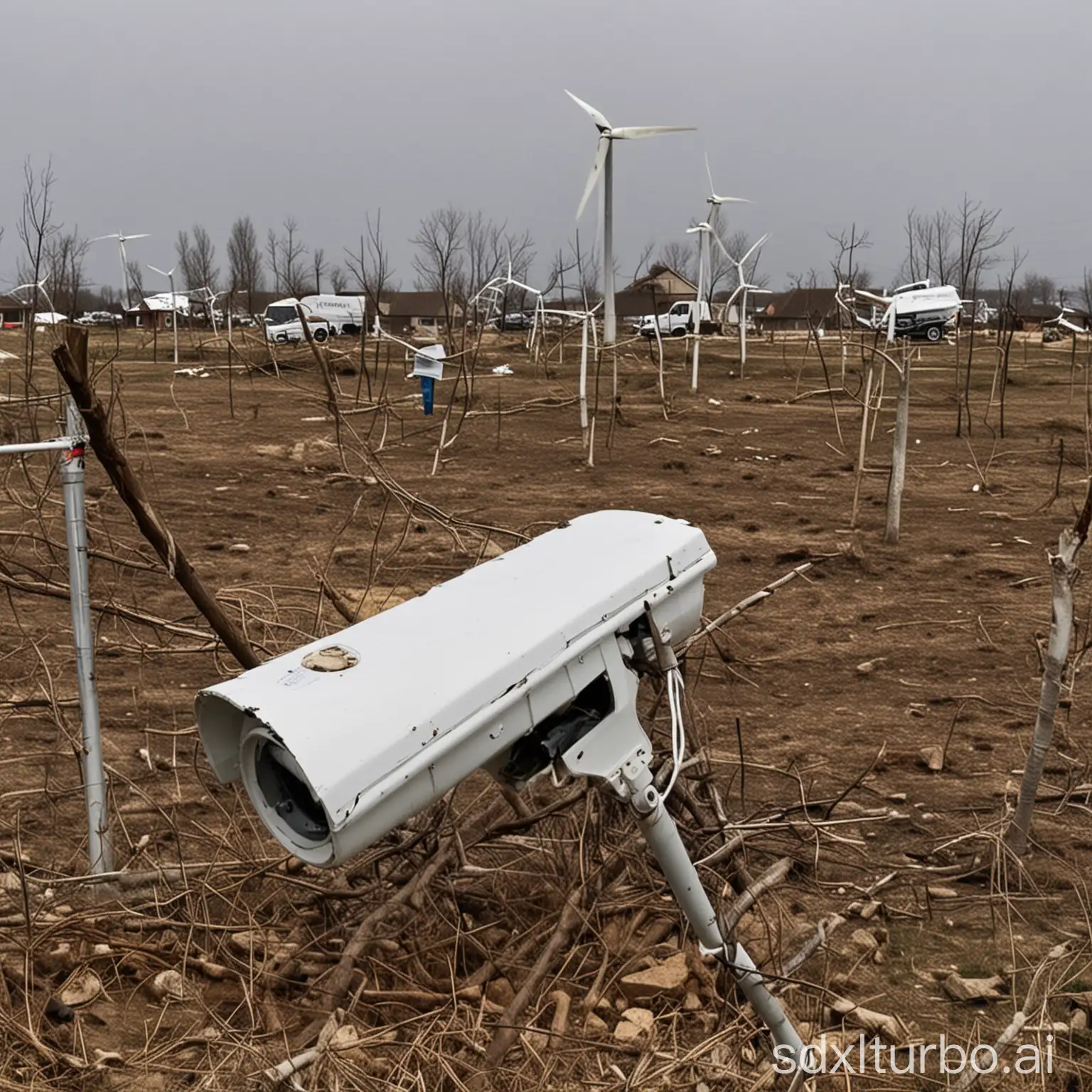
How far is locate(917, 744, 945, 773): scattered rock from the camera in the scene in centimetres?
376

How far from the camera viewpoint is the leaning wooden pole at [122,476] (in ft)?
6.58

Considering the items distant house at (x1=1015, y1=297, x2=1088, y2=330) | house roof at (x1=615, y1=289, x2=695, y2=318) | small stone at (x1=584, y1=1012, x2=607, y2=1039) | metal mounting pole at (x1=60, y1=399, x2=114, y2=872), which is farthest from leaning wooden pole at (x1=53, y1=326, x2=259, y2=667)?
house roof at (x1=615, y1=289, x2=695, y2=318)

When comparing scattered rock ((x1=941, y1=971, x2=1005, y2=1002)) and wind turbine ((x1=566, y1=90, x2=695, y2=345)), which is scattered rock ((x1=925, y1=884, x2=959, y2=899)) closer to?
scattered rock ((x1=941, y1=971, x2=1005, y2=1002))

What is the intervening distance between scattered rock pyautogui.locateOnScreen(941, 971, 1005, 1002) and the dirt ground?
0.04 ft

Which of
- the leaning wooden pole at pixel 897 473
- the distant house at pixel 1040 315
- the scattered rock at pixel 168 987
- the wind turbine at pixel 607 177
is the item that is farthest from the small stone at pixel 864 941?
the distant house at pixel 1040 315

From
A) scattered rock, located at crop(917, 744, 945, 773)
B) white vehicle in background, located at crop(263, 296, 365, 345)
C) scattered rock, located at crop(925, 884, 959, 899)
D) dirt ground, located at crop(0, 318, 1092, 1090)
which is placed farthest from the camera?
white vehicle in background, located at crop(263, 296, 365, 345)

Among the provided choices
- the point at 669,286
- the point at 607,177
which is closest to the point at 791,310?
the point at 669,286

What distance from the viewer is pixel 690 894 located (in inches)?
64.4

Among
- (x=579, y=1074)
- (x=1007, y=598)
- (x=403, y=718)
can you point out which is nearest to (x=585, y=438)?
(x=1007, y=598)

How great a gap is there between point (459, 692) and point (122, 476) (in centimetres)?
111

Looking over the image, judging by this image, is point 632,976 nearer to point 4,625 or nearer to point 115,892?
point 115,892

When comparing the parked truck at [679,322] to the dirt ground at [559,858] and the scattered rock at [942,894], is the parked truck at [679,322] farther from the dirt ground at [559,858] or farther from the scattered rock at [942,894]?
the scattered rock at [942,894]

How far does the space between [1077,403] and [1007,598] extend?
10562 millimetres

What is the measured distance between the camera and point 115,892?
257 centimetres
